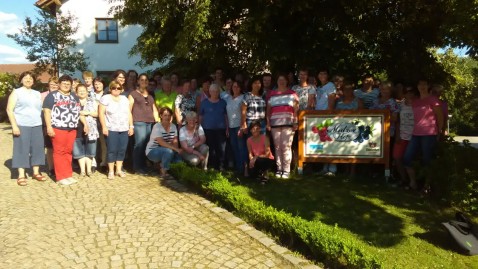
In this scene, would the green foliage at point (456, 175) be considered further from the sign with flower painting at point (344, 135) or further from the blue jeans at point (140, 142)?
the blue jeans at point (140, 142)

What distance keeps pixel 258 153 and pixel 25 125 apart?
4.08 meters

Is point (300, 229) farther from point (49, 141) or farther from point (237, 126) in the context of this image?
point (49, 141)

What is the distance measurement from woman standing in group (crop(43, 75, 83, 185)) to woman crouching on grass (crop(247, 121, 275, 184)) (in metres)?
3.13

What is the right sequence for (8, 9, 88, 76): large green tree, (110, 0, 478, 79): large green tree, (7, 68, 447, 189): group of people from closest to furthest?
(7, 68, 447, 189): group of people → (110, 0, 478, 79): large green tree → (8, 9, 88, 76): large green tree

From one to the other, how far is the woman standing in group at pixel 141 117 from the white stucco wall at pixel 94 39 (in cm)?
1677

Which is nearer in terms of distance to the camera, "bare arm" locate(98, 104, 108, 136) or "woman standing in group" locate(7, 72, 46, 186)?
"woman standing in group" locate(7, 72, 46, 186)

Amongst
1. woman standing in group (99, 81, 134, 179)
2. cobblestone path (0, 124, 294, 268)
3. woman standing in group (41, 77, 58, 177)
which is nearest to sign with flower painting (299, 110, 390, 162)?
cobblestone path (0, 124, 294, 268)

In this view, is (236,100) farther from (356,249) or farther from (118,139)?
(356,249)

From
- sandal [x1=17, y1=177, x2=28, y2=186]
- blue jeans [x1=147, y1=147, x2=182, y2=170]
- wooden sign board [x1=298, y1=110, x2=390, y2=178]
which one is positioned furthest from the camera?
blue jeans [x1=147, y1=147, x2=182, y2=170]

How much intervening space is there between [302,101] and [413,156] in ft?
7.09

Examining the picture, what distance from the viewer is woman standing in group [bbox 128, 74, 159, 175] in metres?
7.51

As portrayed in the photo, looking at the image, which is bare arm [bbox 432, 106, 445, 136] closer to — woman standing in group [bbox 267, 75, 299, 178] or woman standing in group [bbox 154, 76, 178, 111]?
woman standing in group [bbox 267, 75, 299, 178]

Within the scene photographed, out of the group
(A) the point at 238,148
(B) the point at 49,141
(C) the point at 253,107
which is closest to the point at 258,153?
(A) the point at 238,148

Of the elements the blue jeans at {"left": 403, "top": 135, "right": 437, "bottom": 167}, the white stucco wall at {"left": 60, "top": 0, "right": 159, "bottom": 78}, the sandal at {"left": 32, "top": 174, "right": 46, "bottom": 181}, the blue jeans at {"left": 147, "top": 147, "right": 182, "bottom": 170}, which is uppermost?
the white stucco wall at {"left": 60, "top": 0, "right": 159, "bottom": 78}
